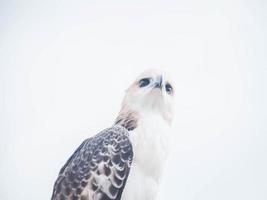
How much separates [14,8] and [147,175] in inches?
27.6

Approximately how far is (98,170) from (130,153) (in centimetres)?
9

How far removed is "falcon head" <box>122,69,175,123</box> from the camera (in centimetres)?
135

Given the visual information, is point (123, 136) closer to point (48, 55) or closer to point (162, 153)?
point (162, 153)

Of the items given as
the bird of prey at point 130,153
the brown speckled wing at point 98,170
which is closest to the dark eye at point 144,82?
the bird of prey at point 130,153

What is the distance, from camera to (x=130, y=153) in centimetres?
127

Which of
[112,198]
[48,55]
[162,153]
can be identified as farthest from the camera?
[48,55]

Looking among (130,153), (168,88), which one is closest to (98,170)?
(130,153)

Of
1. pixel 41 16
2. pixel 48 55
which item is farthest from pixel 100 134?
pixel 41 16

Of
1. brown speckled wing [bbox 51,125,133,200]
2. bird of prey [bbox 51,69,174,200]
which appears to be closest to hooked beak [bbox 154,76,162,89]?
bird of prey [bbox 51,69,174,200]

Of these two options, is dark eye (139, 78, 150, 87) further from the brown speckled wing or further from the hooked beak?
the brown speckled wing

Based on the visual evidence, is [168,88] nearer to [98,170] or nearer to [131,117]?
[131,117]

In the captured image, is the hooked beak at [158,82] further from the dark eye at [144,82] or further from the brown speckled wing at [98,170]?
the brown speckled wing at [98,170]

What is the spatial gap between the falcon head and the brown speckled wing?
0.10 metres

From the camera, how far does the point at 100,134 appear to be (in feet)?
4.47
